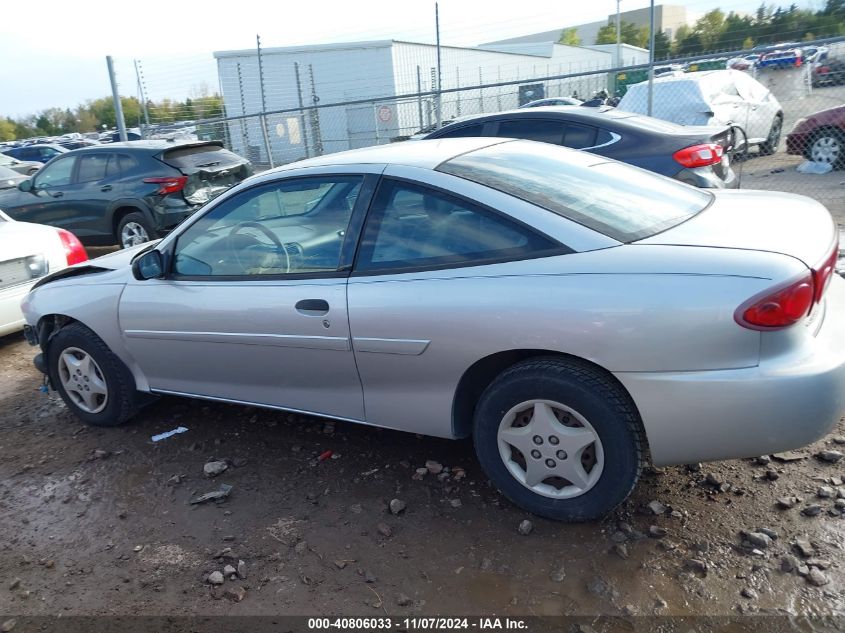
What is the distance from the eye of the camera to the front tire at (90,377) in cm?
429

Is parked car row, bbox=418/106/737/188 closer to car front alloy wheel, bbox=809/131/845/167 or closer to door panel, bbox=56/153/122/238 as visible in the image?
car front alloy wheel, bbox=809/131/845/167

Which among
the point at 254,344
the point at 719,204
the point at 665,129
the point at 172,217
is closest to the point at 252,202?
the point at 254,344

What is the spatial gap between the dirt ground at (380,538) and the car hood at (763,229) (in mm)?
1132

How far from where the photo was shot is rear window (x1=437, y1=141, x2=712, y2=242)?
3.07 meters

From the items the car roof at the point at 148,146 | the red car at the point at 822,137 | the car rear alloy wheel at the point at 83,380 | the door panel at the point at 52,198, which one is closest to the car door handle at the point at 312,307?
the car rear alloy wheel at the point at 83,380

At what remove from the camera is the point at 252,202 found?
383cm

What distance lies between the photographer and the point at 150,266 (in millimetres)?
3959

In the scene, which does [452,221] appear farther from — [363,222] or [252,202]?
[252,202]

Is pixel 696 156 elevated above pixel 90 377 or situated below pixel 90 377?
above

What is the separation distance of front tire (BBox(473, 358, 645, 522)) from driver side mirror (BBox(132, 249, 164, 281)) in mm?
1997

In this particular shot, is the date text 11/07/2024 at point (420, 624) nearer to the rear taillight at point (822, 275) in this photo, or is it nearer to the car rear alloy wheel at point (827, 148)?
the rear taillight at point (822, 275)

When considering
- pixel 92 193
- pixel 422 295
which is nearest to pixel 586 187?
pixel 422 295

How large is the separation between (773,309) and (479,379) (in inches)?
47.8

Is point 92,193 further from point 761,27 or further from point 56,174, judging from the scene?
point 761,27
